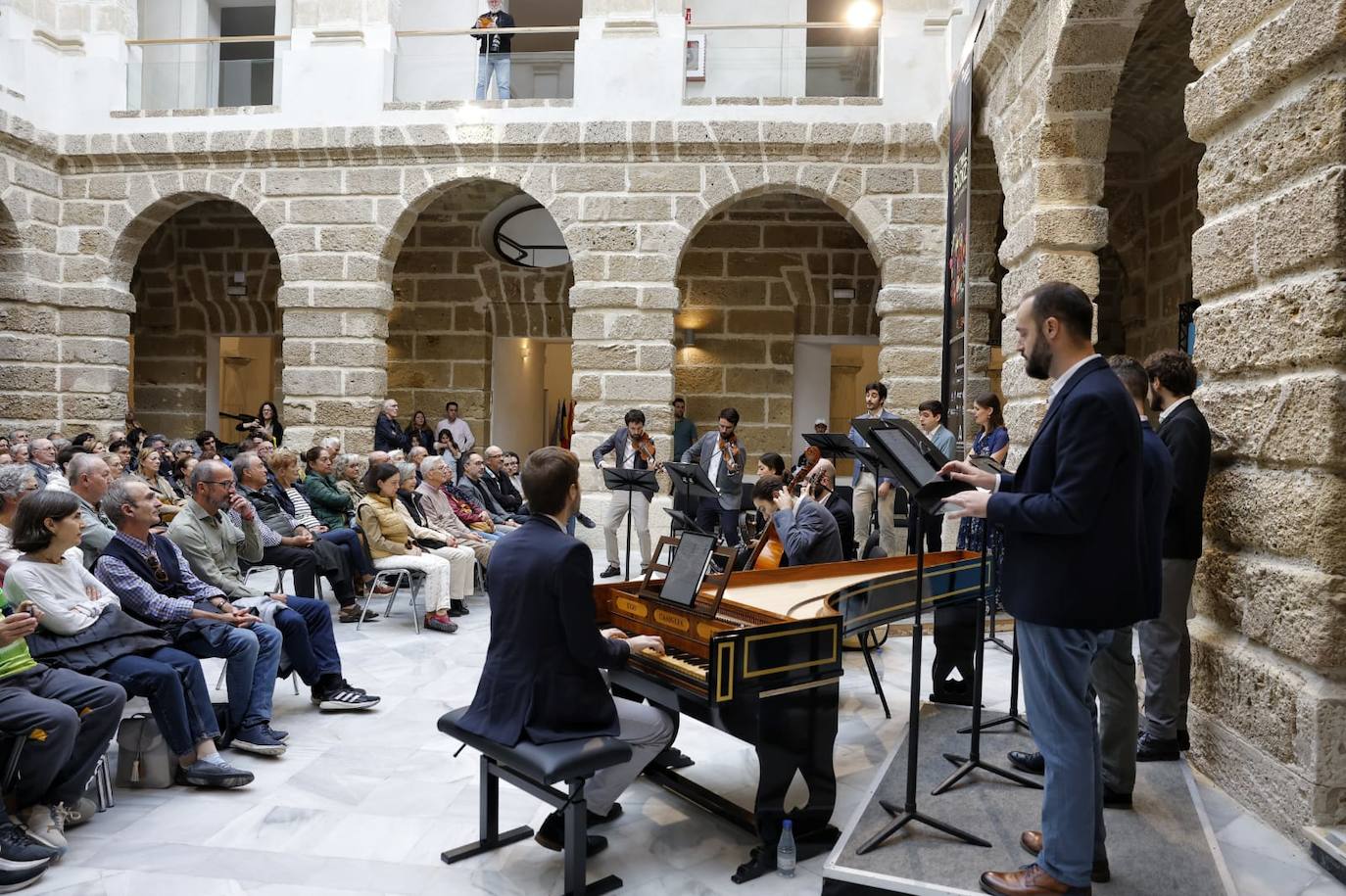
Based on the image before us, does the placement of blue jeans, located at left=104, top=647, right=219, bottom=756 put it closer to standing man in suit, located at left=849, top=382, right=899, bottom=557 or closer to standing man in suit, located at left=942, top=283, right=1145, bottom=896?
standing man in suit, located at left=942, top=283, right=1145, bottom=896

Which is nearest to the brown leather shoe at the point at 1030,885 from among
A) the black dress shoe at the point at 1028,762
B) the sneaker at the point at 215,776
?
the black dress shoe at the point at 1028,762

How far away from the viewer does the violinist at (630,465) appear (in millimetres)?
8250

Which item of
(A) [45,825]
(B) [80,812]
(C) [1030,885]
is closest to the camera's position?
(C) [1030,885]

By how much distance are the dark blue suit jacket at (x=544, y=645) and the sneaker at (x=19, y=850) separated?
1393mm

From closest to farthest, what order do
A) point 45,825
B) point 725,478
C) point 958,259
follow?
point 45,825, point 958,259, point 725,478

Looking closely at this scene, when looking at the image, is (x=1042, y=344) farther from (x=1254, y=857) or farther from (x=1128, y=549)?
(x=1254, y=857)

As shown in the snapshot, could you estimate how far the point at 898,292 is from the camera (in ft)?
30.7

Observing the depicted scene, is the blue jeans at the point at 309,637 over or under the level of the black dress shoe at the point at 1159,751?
over

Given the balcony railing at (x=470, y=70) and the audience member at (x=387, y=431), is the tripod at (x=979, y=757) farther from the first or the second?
the balcony railing at (x=470, y=70)

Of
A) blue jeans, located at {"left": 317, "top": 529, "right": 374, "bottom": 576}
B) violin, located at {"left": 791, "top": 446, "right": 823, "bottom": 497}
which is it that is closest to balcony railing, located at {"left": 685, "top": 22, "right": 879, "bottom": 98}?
violin, located at {"left": 791, "top": 446, "right": 823, "bottom": 497}

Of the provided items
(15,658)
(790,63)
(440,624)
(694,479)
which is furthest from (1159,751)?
(790,63)

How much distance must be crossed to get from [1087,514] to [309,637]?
3.56 metres

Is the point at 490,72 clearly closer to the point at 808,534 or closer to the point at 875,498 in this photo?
the point at 875,498

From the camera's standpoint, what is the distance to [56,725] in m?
3.03
